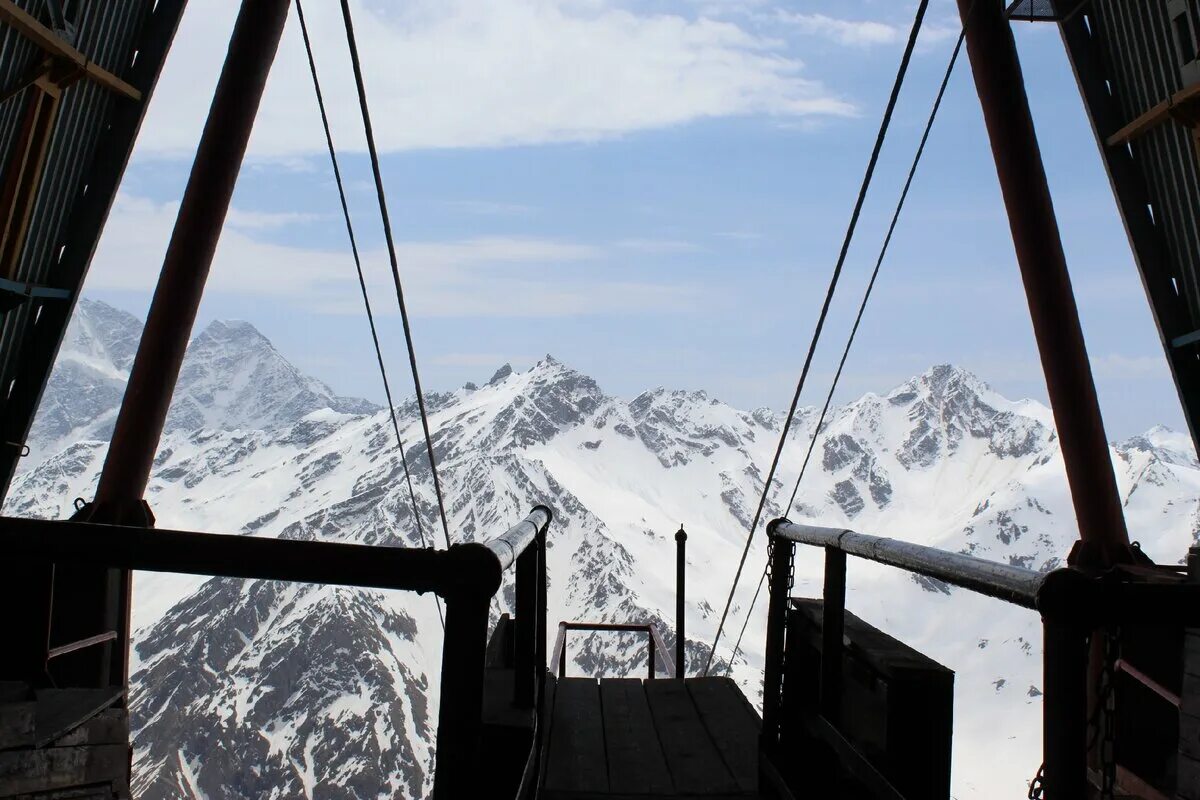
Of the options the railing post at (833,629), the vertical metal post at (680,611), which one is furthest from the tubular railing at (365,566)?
the vertical metal post at (680,611)

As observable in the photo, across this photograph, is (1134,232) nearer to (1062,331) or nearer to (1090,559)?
(1062,331)

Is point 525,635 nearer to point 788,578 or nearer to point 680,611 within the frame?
point 788,578

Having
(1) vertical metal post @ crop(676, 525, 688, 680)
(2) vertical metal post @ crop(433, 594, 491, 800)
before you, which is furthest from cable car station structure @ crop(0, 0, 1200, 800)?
(1) vertical metal post @ crop(676, 525, 688, 680)

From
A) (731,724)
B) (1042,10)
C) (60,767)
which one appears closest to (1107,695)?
(731,724)

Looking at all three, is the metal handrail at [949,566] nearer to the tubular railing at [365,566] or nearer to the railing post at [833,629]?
the railing post at [833,629]

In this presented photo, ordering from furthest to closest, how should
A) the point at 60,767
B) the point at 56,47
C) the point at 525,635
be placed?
the point at 56,47 → the point at 60,767 → the point at 525,635

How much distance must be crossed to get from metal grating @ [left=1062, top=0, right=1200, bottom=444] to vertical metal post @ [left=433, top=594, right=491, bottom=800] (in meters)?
6.62

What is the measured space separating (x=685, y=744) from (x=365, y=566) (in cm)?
373

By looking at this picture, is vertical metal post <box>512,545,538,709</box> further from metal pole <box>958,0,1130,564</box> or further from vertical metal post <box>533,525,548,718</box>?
metal pole <box>958,0,1130,564</box>

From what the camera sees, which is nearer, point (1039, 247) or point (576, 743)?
point (576, 743)

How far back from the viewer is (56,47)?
256 inches

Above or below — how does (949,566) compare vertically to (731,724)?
above

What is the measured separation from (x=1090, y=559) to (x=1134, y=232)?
2434mm

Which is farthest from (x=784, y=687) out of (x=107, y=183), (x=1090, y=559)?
(x=107, y=183)
